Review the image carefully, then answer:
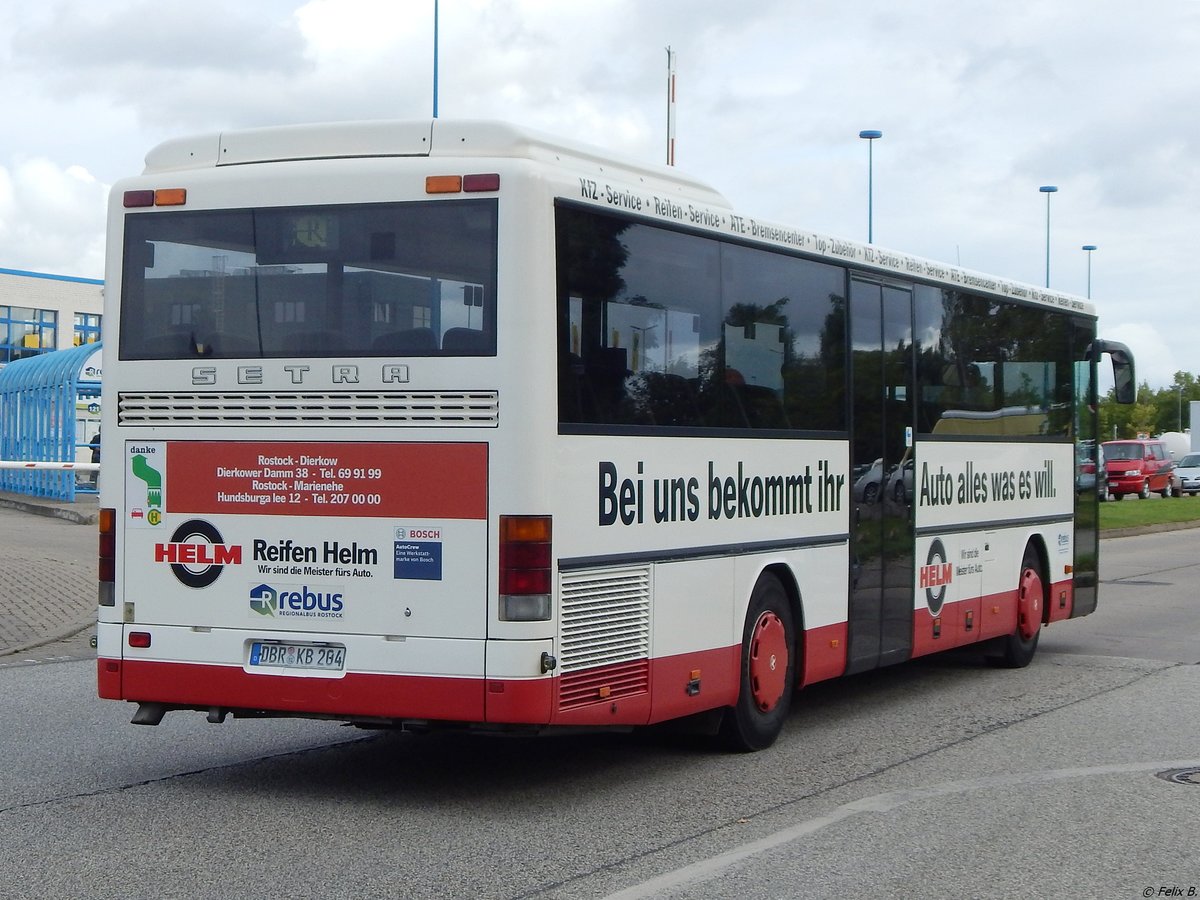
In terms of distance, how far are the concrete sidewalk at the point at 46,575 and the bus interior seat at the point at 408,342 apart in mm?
6734

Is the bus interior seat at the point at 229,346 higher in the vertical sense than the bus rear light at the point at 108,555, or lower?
higher

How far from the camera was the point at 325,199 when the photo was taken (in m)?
7.88

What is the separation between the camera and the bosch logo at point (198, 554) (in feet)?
26.3

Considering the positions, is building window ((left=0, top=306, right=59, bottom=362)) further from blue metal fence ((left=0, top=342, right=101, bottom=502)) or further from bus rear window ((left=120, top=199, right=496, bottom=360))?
bus rear window ((left=120, top=199, right=496, bottom=360))

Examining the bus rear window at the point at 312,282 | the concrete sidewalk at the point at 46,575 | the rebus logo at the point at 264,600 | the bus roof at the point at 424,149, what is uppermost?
the bus roof at the point at 424,149

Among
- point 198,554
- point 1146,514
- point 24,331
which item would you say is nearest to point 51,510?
point 198,554

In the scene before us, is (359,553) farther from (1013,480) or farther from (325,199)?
(1013,480)

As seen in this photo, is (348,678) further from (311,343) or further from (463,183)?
(463,183)

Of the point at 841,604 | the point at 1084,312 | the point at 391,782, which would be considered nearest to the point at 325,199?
the point at 391,782

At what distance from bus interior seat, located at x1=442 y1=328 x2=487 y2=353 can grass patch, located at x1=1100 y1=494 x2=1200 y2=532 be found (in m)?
29.1

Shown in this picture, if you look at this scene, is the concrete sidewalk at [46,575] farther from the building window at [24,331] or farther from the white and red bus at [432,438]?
the building window at [24,331]

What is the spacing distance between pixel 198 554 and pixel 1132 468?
2058 inches

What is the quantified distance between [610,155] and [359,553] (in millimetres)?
2359

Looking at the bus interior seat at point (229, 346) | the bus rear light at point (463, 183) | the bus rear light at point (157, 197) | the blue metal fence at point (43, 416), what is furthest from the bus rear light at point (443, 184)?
the blue metal fence at point (43, 416)
